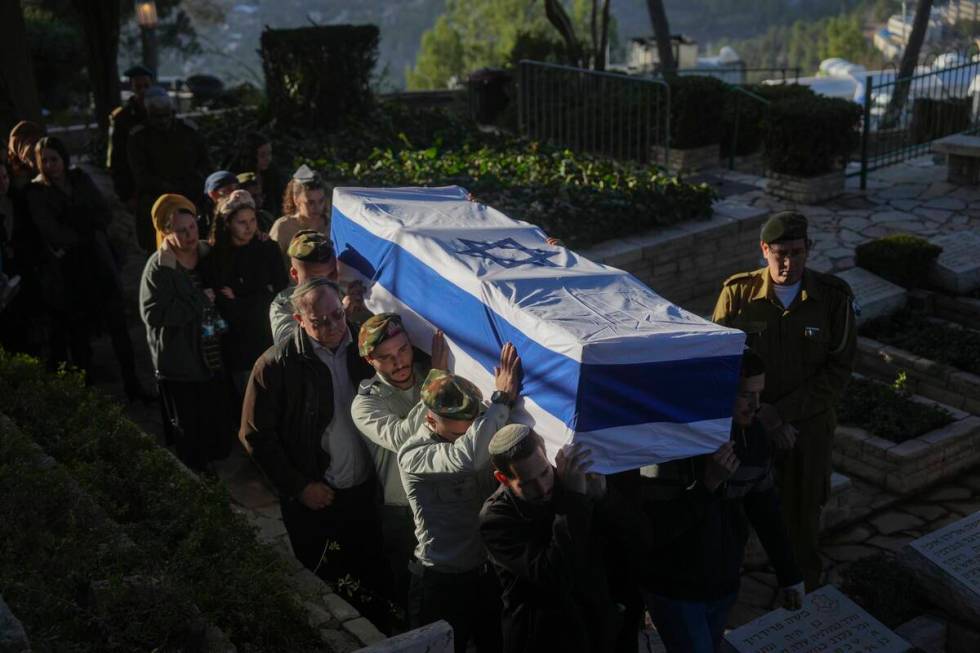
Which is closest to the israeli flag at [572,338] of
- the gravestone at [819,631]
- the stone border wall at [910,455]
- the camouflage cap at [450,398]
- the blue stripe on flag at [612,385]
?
the blue stripe on flag at [612,385]

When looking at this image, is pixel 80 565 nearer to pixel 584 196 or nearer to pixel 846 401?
pixel 846 401

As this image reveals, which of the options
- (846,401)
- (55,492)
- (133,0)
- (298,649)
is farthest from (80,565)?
(133,0)

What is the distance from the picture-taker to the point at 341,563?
454 cm

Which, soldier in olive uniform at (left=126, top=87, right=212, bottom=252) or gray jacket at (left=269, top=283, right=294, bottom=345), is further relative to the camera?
soldier in olive uniform at (left=126, top=87, right=212, bottom=252)

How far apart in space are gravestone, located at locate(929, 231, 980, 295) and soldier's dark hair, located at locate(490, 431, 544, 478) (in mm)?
5506

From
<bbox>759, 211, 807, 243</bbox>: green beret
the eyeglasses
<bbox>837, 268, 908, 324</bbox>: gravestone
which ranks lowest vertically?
<bbox>837, 268, 908, 324</bbox>: gravestone

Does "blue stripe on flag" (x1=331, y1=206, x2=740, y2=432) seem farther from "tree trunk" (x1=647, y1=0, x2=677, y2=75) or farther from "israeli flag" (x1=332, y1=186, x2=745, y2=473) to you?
"tree trunk" (x1=647, y1=0, x2=677, y2=75)

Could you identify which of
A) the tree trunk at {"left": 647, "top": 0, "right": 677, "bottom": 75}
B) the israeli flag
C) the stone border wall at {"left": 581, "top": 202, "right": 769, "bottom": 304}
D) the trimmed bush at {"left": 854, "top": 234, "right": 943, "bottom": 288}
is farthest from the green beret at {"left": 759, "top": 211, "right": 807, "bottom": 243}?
the tree trunk at {"left": 647, "top": 0, "right": 677, "bottom": 75}

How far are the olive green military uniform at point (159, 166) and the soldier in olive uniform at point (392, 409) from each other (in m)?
3.80

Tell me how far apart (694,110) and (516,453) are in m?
9.46

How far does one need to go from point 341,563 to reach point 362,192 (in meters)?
2.05

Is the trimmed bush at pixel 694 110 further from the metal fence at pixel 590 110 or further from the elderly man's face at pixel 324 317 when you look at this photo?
the elderly man's face at pixel 324 317

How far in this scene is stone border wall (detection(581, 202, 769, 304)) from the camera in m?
7.81

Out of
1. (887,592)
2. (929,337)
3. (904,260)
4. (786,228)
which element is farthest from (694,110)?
(887,592)
